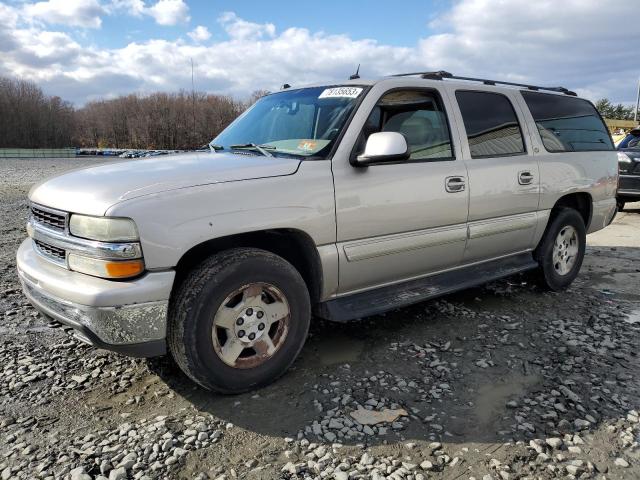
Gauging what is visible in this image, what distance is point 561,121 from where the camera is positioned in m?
4.93

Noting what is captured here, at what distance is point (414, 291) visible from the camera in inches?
145

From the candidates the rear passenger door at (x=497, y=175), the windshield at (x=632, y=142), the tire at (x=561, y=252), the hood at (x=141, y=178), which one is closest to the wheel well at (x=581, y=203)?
the tire at (x=561, y=252)

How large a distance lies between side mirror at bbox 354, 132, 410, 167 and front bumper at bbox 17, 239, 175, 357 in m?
1.40

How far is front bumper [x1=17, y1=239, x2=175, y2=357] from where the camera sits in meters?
2.47

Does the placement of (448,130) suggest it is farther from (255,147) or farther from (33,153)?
(33,153)

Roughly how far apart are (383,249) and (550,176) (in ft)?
7.17

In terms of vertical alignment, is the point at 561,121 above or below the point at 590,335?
above

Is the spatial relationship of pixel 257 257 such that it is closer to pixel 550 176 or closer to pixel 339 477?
pixel 339 477

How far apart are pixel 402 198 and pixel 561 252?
2.54 m

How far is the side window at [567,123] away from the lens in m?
4.71

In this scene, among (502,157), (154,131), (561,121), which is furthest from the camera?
(154,131)

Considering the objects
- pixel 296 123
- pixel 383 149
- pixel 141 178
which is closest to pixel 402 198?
pixel 383 149

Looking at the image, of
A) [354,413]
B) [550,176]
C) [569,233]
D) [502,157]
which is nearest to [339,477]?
[354,413]

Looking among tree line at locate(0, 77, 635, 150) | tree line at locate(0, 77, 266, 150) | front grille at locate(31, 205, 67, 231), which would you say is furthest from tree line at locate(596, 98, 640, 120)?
front grille at locate(31, 205, 67, 231)
